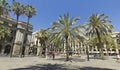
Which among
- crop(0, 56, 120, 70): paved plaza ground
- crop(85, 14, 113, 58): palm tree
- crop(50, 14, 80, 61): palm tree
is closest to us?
crop(0, 56, 120, 70): paved plaza ground

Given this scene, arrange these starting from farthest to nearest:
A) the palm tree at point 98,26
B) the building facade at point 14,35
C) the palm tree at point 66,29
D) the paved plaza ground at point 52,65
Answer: the building facade at point 14,35, the palm tree at point 98,26, the palm tree at point 66,29, the paved plaza ground at point 52,65

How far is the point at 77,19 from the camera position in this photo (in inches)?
1374

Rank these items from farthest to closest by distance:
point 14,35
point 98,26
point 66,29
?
point 14,35
point 98,26
point 66,29

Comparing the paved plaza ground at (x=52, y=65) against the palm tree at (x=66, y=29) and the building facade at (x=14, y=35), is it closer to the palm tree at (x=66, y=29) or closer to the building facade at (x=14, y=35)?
the palm tree at (x=66, y=29)

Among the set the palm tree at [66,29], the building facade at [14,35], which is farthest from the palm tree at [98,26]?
the building facade at [14,35]

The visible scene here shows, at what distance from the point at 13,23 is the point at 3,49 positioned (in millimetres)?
11767

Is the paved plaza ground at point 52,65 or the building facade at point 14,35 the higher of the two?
the building facade at point 14,35

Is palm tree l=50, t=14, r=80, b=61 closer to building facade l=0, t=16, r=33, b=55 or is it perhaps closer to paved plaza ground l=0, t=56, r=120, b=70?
paved plaza ground l=0, t=56, r=120, b=70

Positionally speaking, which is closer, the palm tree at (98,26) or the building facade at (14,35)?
the palm tree at (98,26)

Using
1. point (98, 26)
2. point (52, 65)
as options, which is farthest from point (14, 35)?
point (52, 65)

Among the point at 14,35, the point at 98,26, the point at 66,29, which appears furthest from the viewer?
the point at 14,35

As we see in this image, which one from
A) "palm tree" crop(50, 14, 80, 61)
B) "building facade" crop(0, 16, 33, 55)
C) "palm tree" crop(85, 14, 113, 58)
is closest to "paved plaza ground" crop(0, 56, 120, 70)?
"palm tree" crop(50, 14, 80, 61)

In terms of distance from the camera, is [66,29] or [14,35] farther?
[14,35]

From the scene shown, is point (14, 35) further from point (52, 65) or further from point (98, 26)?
point (52, 65)
